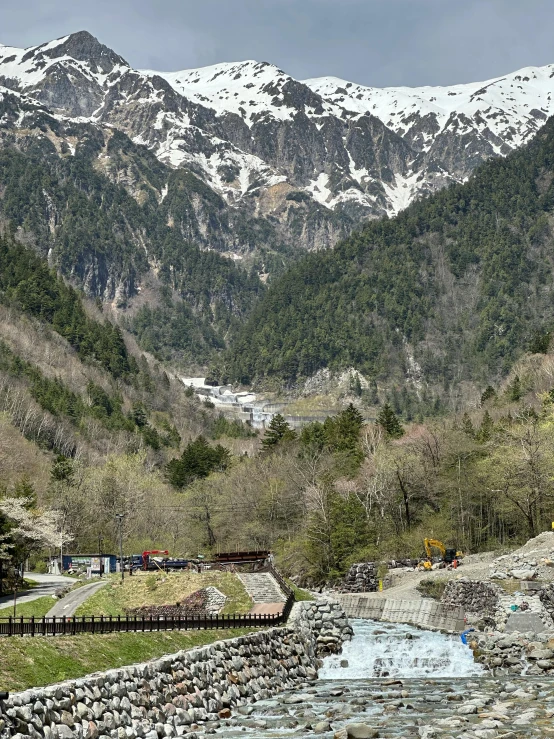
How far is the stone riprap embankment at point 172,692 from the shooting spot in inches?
1268

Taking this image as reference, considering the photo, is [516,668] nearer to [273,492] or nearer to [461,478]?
[461,478]

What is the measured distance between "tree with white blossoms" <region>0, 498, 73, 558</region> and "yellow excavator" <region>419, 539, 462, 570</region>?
1240 inches

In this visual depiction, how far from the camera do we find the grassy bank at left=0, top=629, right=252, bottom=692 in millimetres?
34594

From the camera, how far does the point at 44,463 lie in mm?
141000

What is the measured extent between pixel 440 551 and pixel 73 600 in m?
38.8

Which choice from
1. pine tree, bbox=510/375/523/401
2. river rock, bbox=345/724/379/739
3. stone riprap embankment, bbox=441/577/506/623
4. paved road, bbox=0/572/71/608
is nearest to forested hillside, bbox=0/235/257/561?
paved road, bbox=0/572/71/608

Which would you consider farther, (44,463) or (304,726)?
(44,463)

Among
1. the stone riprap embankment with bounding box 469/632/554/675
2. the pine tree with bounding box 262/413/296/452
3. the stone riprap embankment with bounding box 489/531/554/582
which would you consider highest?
the pine tree with bounding box 262/413/296/452

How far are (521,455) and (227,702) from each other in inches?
2015

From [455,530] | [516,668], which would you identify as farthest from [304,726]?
[455,530]

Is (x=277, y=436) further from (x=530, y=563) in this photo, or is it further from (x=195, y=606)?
(x=195, y=606)

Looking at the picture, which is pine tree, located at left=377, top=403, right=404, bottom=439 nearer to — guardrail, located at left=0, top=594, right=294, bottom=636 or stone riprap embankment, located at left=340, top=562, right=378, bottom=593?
stone riprap embankment, located at left=340, top=562, right=378, bottom=593

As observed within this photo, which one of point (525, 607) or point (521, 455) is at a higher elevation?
point (521, 455)

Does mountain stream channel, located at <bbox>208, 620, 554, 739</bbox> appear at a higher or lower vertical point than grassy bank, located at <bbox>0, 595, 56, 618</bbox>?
lower
